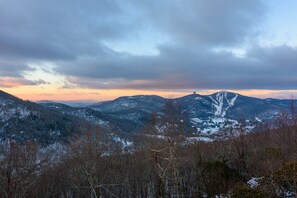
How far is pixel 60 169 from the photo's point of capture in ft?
210

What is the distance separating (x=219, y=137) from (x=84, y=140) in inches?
1597

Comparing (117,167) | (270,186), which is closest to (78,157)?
(117,167)

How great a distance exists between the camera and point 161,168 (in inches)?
925

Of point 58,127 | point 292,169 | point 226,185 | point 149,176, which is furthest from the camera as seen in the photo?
point 58,127

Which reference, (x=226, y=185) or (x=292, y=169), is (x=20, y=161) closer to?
(x=226, y=185)

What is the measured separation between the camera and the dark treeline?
73.6 ft

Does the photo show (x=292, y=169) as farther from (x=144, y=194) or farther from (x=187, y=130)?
(x=144, y=194)

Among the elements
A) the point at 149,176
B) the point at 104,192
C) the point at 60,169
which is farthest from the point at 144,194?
the point at 60,169

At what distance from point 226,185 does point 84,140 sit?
67.6 feet

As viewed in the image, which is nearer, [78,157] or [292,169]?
[292,169]

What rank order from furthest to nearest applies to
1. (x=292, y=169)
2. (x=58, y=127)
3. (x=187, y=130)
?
(x=58, y=127), (x=187, y=130), (x=292, y=169)

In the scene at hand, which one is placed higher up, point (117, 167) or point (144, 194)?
point (117, 167)

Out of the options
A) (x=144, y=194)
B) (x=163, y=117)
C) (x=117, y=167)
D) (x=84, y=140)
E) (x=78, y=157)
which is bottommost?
(x=144, y=194)

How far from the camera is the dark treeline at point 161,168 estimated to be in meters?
22.4
